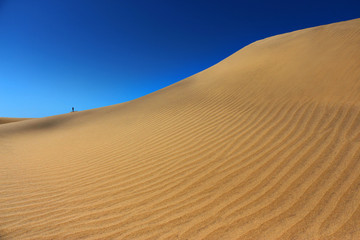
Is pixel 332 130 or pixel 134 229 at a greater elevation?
pixel 332 130

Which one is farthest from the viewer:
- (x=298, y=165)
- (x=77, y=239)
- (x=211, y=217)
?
(x=298, y=165)

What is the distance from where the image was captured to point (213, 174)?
2652 millimetres

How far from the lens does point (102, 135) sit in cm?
561

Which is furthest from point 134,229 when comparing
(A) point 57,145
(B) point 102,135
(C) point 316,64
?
(C) point 316,64

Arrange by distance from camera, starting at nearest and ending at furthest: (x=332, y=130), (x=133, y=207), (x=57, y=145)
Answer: (x=133, y=207)
(x=332, y=130)
(x=57, y=145)

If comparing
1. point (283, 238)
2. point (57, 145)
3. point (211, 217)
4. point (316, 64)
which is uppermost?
point (316, 64)

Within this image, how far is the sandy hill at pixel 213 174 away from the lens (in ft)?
5.91

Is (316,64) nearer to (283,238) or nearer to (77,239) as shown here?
(283,238)

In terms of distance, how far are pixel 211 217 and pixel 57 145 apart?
202 inches

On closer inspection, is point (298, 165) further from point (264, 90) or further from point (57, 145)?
point (57, 145)

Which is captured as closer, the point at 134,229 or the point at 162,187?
the point at 134,229

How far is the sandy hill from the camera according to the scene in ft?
5.91

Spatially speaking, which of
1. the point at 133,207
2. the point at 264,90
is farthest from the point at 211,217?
the point at 264,90

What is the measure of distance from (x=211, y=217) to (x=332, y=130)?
2682 mm
